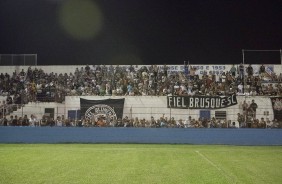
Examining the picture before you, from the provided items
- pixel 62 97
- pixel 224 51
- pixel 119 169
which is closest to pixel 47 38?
pixel 62 97

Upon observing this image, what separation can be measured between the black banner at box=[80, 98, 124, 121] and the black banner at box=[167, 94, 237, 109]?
375 centimetres

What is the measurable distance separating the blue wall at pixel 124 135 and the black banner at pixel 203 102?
3031mm

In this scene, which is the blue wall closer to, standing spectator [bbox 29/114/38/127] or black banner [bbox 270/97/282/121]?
standing spectator [bbox 29/114/38/127]

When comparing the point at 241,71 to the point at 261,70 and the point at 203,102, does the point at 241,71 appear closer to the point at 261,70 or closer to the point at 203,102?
the point at 261,70

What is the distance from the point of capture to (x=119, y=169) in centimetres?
1281

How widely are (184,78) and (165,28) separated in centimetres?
753

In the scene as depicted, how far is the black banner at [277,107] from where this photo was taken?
28.3 metres

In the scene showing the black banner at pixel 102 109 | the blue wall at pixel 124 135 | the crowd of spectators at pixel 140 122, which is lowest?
the blue wall at pixel 124 135

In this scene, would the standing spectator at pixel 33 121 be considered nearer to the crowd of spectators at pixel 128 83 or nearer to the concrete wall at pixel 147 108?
the concrete wall at pixel 147 108

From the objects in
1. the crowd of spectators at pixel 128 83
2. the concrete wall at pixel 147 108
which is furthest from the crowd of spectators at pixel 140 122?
the crowd of spectators at pixel 128 83

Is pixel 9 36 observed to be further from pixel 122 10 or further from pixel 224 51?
pixel 224 51

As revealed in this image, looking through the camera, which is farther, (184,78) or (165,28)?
(165,28)

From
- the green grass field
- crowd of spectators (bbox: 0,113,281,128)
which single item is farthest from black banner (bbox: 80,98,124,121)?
the green grass field

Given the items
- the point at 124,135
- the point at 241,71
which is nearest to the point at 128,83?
the point at 124,135
